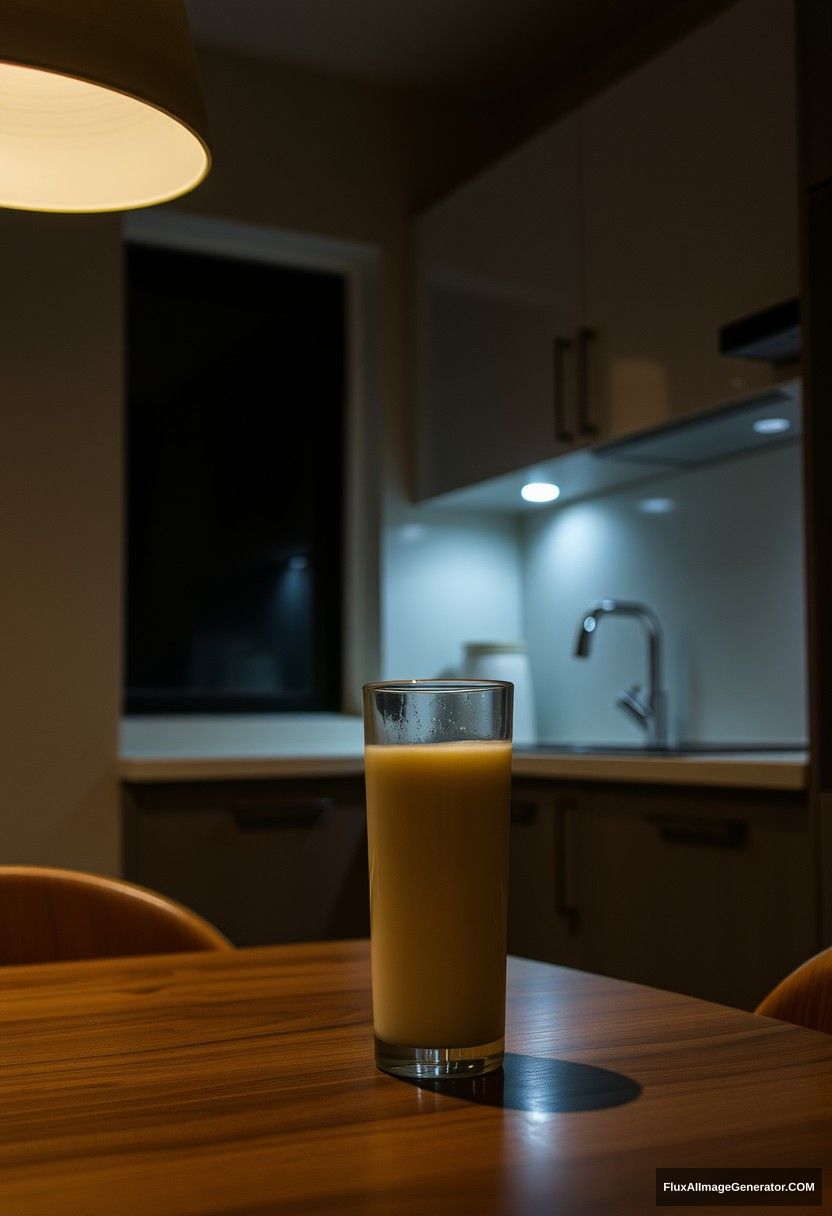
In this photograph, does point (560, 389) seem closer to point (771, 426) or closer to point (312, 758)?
point (771, 426)

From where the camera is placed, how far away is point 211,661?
11.1ft

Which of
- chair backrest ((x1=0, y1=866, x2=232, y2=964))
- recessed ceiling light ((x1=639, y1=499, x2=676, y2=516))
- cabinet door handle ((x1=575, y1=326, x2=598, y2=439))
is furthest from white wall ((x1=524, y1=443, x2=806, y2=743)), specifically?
chair backrest ((x1=0, y1=866, x2=232, y2=964))

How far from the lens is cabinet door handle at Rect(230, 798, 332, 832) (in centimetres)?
268

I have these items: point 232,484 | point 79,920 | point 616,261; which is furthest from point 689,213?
point 79,920

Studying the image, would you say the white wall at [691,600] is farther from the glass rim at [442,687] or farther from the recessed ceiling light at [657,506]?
the glass rim at [442,687]

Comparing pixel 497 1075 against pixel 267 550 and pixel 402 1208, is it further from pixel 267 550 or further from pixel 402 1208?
pixel 267 550

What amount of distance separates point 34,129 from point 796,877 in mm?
1472

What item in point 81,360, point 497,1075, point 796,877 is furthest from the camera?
point 81,360

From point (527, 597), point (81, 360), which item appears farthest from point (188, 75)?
point (527, 597)

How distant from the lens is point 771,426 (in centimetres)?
250

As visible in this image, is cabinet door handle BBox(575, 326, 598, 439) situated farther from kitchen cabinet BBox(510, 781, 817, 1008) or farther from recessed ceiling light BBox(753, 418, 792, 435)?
kitchen cabinet BBox(510, 781, 817, 1008)

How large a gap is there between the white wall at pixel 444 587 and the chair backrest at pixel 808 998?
249cm

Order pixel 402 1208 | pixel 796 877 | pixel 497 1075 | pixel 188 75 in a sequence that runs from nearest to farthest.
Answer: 1. pixel 402 1208
2. pixel 497 1075
3. pixel 188 75
4. pixel 796 877

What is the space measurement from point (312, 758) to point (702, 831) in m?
0.93
